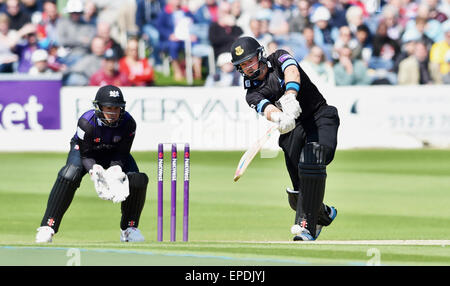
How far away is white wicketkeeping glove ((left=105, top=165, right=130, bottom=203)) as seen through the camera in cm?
1001

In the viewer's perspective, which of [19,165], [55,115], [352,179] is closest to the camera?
[352,179]

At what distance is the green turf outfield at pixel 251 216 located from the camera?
8461 millimetres

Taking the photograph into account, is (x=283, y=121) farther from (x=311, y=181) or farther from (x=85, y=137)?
(x=85, y=137)

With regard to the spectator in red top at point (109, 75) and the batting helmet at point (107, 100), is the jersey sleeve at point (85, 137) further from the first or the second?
the spectator in red top at point (109, 75)

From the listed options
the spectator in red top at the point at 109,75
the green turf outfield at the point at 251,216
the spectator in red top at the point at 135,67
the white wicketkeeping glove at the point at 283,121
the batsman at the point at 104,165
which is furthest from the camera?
the spectator in red top at the point at 135,67

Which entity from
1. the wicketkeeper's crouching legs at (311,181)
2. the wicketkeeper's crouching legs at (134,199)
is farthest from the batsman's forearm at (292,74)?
the wicketkeeper's crouching legs at (134,199)

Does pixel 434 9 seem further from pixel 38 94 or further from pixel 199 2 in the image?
pixel 38 94

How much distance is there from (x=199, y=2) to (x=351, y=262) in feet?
52.3

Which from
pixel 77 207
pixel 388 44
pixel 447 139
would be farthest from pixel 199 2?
pixel 77 207

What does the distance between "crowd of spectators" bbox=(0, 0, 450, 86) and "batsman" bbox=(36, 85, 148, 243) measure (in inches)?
407

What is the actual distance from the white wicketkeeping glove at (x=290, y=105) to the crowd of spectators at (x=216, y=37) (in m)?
11.2

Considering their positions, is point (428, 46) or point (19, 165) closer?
point (19, 165)

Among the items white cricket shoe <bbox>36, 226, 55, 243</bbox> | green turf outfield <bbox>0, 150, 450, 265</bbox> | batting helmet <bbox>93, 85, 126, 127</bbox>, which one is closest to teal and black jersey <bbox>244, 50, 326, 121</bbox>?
batting helmet <bbox>93, 85, 126, 127</bbox>
